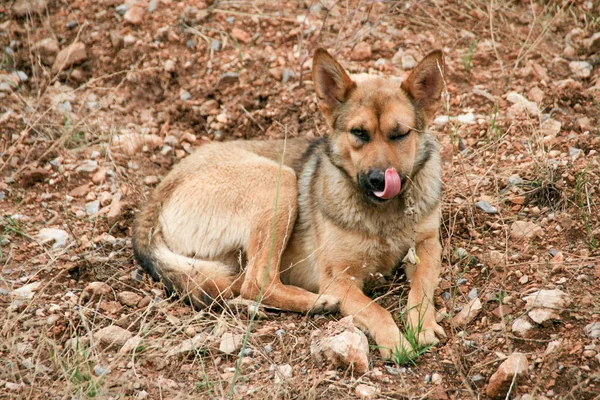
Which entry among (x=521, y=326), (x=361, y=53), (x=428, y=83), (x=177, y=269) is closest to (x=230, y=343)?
(x=177, y=269)

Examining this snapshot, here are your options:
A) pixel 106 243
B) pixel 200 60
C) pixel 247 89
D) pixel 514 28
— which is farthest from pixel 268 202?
pixel 514 28

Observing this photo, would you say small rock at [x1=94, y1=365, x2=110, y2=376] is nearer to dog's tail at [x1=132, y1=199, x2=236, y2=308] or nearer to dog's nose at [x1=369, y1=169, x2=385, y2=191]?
dog's tail at [x1=132, y1=199, x2=236, y2=308]

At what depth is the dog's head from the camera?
13.2 feet

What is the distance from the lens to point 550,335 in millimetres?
3453

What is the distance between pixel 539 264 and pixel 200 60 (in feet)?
12.5

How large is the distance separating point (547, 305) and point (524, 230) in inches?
36.2

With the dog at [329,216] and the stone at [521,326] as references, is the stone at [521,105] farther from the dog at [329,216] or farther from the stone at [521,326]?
the stone at [521,326]

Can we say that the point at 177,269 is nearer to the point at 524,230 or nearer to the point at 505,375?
the point at 505,375

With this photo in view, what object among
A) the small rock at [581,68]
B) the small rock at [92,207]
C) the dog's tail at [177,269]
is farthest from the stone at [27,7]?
the small rock at [581,68]

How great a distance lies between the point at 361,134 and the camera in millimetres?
4203

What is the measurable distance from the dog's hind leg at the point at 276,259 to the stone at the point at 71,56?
2.75 meters

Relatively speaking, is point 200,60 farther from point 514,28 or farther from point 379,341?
point 379,341

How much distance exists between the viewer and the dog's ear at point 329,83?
13.9ft

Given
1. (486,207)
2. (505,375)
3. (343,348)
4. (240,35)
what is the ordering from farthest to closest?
(240,35) → (486,207) → (343,348) → (505,375)
